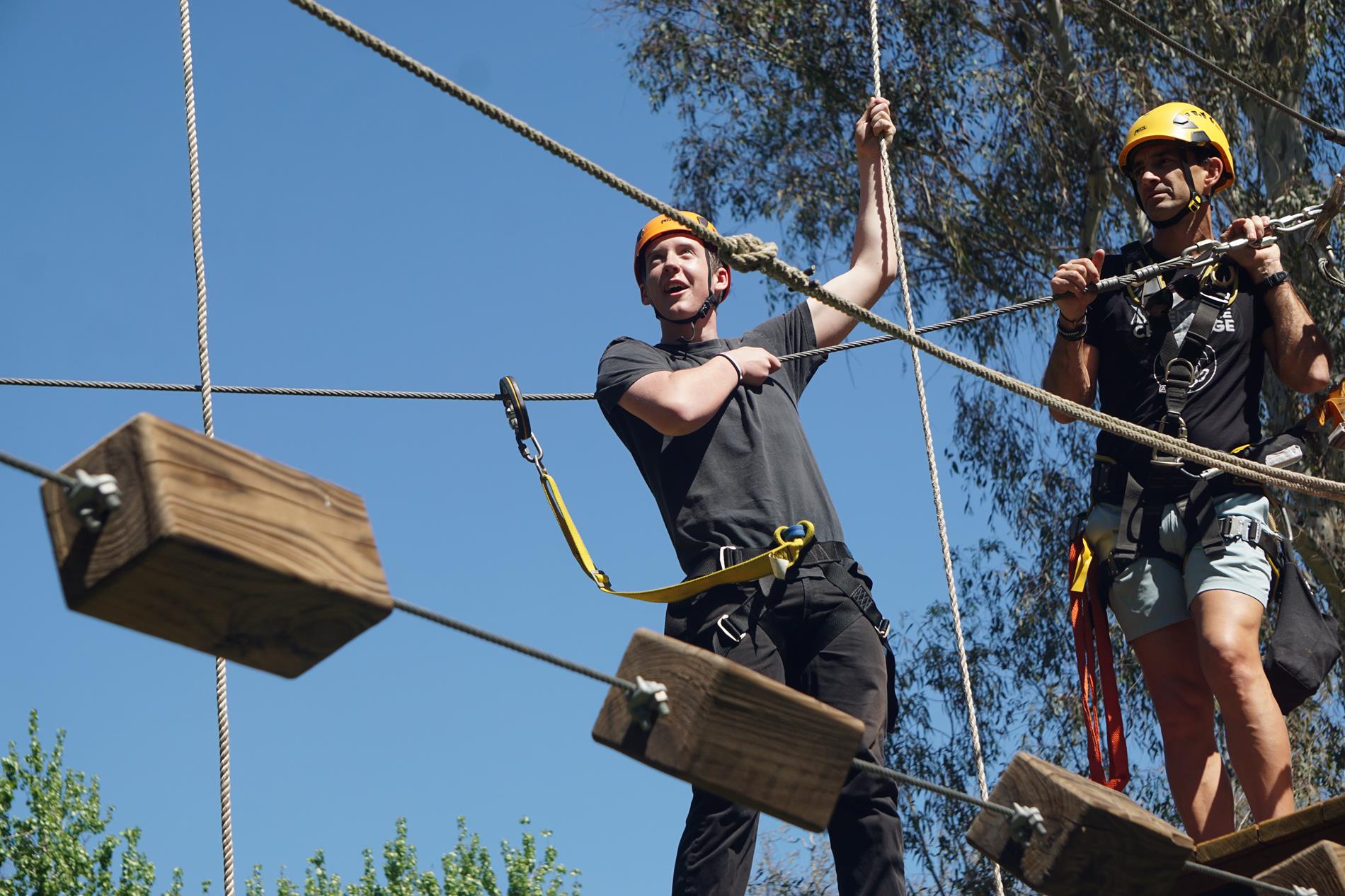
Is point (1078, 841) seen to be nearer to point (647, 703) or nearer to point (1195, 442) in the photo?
point (647, 703)

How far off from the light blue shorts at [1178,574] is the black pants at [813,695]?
1.76 ft

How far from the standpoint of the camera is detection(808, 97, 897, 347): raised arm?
3.47 metres

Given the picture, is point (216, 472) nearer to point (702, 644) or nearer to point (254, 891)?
point (702, 644)

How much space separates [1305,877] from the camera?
2.39m

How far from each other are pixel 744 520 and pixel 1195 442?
0.91m

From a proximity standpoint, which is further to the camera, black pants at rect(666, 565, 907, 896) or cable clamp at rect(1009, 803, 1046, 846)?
black pants at rect(666, 565, 907, 896)

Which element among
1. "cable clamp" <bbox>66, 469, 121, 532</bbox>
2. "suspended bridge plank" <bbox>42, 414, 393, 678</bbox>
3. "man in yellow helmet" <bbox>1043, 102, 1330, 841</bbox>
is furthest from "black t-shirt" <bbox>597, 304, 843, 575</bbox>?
"cable clamp" <bbox>66, 469, 121, 532</bbox>

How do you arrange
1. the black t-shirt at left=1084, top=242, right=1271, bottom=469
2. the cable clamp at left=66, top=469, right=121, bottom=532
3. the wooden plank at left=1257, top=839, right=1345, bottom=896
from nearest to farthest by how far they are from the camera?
the cable clamp at left=66, top=469, right=121, bottom=532
the wooden plank at left=1257, top=839, right=1345, bottom=896
the black t-shirt at left=1084, top=242, right=1271, bottom=469

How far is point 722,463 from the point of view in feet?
10.2

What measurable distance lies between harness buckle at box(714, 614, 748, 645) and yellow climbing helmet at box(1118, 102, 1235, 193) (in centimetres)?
135

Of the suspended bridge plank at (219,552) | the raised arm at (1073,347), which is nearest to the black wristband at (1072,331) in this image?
the raised arm at (1073,347)

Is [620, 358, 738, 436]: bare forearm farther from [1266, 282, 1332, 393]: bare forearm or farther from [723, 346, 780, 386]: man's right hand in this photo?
[1266, 282, 1332, 393]: bare forearm

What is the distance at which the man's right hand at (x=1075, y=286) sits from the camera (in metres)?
3.23

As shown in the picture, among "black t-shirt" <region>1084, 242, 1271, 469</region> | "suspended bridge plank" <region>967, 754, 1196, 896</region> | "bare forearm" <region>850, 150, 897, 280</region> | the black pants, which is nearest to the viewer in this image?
"suspended bridge plank" <region>967, 754, 1196, 896</region>
